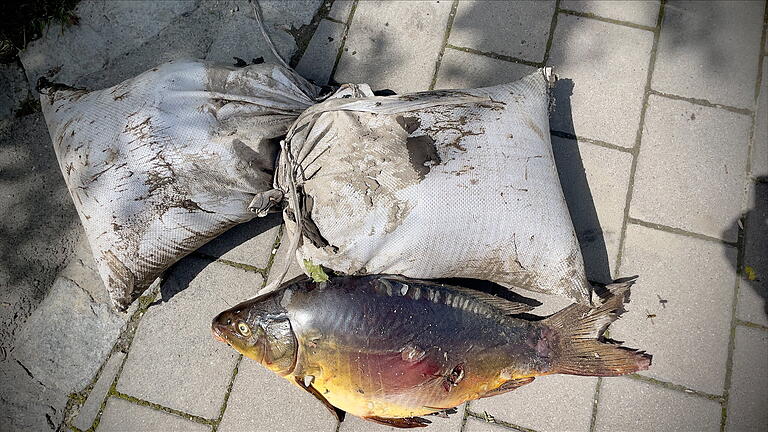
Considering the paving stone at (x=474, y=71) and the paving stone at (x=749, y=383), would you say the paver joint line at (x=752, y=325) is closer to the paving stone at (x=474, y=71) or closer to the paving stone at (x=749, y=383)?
the paving stone at (x=749, y=383)

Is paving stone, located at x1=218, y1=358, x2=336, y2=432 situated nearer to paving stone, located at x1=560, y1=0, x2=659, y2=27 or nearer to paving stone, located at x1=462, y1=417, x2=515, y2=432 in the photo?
paving stone, located at x1=462, y1=417, x2=515, y2=432

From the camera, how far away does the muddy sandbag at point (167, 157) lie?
2.26 meters

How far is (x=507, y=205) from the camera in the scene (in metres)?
2.19

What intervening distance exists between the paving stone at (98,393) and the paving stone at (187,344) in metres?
0.06

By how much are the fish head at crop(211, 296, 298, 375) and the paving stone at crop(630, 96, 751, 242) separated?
1.81m

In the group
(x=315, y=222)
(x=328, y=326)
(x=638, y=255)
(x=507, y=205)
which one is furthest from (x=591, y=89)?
(x=328, y=326)

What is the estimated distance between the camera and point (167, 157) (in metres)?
2.25

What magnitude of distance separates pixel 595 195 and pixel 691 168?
516mm

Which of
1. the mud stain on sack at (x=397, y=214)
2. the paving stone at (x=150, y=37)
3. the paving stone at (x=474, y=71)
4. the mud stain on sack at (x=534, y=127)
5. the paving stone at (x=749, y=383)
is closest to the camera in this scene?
the mud stain on sack at (x=397, y=214)

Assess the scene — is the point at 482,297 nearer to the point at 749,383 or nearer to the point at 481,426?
the point at 481,426

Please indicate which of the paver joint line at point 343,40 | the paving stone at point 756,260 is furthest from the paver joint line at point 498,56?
the paving stone at point 756,260

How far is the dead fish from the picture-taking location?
2.17 m

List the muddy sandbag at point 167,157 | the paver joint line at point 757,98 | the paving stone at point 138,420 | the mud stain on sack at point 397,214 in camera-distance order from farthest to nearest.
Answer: the paver joint line at point 757,98
the paving stone at point 138,420
the muddy sandbag at point 167,157
the mud stain on sack at point 397,214

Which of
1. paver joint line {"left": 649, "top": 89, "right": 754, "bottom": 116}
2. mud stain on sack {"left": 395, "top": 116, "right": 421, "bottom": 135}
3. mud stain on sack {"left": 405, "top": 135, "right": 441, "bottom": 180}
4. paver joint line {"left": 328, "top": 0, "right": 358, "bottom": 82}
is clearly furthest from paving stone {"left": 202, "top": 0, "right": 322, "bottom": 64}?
paver joint line {"left": 649, "top": 89, "right": 754, "bottom": 116}
